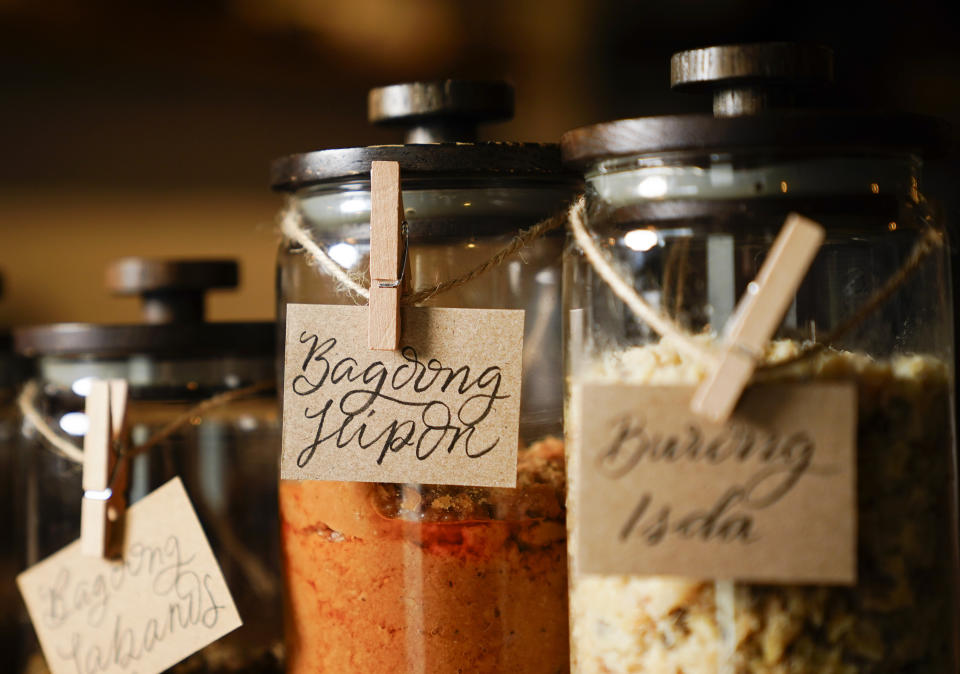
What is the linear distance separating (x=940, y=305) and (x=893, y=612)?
0.19 metres

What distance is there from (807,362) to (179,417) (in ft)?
1.64

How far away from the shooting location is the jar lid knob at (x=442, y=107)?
2.13 feet

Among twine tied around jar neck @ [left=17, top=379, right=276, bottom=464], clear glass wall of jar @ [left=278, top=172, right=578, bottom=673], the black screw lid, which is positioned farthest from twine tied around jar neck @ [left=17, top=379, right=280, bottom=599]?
the black screw lid

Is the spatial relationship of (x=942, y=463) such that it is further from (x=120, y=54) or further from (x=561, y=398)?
(x=120, y=54)

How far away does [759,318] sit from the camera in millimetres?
481

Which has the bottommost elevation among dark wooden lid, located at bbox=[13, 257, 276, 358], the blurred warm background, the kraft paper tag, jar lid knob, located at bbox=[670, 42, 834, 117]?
the kraft paper tag

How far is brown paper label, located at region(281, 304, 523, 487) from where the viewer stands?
1.93ft

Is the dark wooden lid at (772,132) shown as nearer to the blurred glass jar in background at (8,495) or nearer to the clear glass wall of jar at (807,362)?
the clear glass wall of jar at (807,362)

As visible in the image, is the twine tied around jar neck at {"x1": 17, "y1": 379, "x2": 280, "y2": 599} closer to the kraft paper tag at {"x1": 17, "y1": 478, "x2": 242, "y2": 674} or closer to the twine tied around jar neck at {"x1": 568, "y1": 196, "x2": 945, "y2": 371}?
the kraft paper tag at {"x1": 17, "y1": 478, "x2": 242, "y2": 674}

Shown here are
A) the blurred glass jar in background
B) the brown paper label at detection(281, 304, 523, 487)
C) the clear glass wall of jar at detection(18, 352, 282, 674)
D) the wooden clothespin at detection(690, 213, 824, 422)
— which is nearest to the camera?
the wooden clothespin at detection(690, 213, 824, 422)

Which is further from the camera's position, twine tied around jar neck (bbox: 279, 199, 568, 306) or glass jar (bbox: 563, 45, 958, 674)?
twine tied around jar neck (bbox: 279, 199, 568, 306)

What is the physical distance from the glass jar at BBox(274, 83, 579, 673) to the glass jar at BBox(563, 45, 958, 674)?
0.05 meters

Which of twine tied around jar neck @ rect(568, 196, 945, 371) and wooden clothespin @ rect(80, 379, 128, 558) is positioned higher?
twine tied around jar neck @ rect(568, 196, 945, 371)

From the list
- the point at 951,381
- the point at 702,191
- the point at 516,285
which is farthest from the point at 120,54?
the point at 951,381
